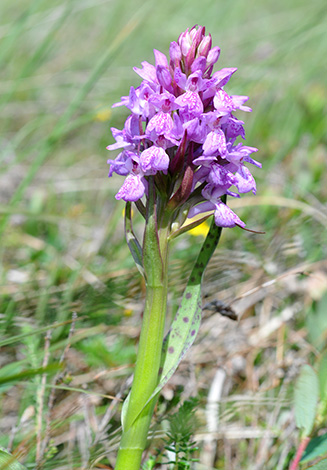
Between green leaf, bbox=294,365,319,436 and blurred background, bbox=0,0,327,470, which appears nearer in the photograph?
green leaf, bbox=294,365,319,436

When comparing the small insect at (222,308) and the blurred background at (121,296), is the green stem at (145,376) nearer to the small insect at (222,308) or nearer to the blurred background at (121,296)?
the blurred background at (121,296)

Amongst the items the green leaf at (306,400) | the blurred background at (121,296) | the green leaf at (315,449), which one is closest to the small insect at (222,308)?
the blurred background at (121,296)

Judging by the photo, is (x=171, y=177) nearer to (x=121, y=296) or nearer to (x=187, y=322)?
(x=187, y=322)

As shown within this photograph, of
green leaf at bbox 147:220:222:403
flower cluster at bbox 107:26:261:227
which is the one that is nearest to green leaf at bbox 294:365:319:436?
green leaf at bbox 147:220:222:403

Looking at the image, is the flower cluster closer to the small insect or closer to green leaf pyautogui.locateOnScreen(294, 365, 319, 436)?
the small insect

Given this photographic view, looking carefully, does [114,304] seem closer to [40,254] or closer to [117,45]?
[40,254]
